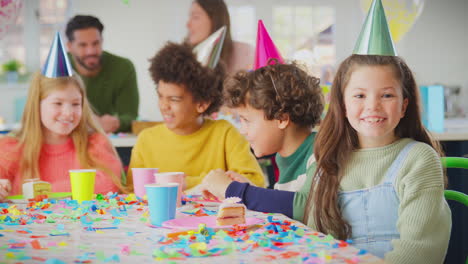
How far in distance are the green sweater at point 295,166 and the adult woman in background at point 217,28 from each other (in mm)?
2128

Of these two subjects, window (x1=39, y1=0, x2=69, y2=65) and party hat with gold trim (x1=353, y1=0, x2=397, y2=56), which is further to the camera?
window (x1=39, y1=0, x2=69, y2=65)

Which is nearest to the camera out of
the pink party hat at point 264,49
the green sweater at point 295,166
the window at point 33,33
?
the green sweater at point 295,166

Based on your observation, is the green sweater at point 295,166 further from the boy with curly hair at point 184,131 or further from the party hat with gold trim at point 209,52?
the party hat with gold trim at point 209,52

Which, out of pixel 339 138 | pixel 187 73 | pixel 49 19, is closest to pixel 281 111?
pixel 339 138

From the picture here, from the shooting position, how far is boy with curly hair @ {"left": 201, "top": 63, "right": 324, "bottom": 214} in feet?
5.83

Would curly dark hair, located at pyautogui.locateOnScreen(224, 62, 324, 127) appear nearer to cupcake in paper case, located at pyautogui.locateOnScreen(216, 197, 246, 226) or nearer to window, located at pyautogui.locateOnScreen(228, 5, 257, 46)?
cupcake in paper case, located at pyautogui.locateOnScreen(216, 197, 246, 226)

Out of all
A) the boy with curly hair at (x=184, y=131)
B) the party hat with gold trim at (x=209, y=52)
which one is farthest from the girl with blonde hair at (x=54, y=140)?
the party hat with gold trim at (x=209, y=52)

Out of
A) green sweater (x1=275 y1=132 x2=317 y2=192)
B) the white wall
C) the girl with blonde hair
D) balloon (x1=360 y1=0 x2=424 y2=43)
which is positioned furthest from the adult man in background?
the white wall

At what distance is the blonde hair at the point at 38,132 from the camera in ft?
6.78

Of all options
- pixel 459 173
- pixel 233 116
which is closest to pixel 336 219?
pixel 459 173

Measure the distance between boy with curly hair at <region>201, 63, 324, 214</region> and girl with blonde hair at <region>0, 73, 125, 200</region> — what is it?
22.4 inches

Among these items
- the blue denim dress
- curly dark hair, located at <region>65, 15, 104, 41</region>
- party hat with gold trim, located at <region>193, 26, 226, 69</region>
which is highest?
curly dark hair, located at <region>65, 15, 104, 41</region>

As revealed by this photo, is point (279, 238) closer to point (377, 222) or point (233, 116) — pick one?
point (377, 222)

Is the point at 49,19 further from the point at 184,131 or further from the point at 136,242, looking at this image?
the point at 136,242
